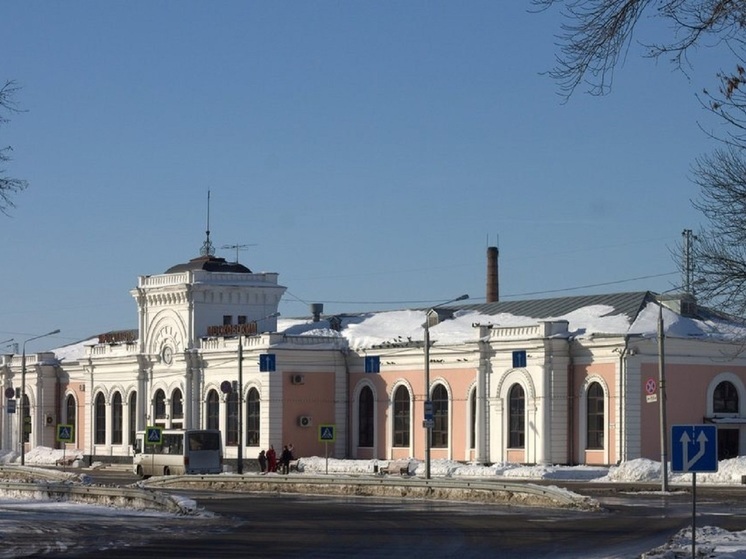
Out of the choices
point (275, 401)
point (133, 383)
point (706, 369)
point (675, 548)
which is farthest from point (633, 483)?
point (133, 383)

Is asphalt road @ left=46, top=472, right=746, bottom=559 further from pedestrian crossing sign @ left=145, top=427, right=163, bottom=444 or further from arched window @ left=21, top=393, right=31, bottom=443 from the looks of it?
arched window @ left=21, top=393, right=31, bottom=443

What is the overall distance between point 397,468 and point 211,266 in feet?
68.3

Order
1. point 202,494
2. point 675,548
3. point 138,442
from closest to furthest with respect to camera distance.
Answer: point 675,548 < point 202,494 < point 138,442

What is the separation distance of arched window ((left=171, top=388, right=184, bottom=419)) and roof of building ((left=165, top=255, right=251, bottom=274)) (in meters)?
6.01

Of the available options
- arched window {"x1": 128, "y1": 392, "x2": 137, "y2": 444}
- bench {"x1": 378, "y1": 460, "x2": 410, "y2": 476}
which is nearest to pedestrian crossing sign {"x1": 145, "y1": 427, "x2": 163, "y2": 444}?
bench {"x1": 378, "y1": 460, "x2": 410, "y2": 476}

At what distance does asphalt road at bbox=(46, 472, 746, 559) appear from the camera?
24.8 m

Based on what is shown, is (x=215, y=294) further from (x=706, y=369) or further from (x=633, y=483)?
(x=633, y=483)

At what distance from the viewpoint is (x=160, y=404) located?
7856 centimetres

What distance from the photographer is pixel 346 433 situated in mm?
72938

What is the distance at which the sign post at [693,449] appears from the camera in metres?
20.3

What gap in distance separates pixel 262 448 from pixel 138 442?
5944 mm

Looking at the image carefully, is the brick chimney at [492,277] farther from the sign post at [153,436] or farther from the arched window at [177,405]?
the sign post at [153,436]

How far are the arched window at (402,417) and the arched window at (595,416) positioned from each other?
10066 mm

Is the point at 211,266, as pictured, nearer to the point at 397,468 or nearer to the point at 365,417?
the point at 365,417
